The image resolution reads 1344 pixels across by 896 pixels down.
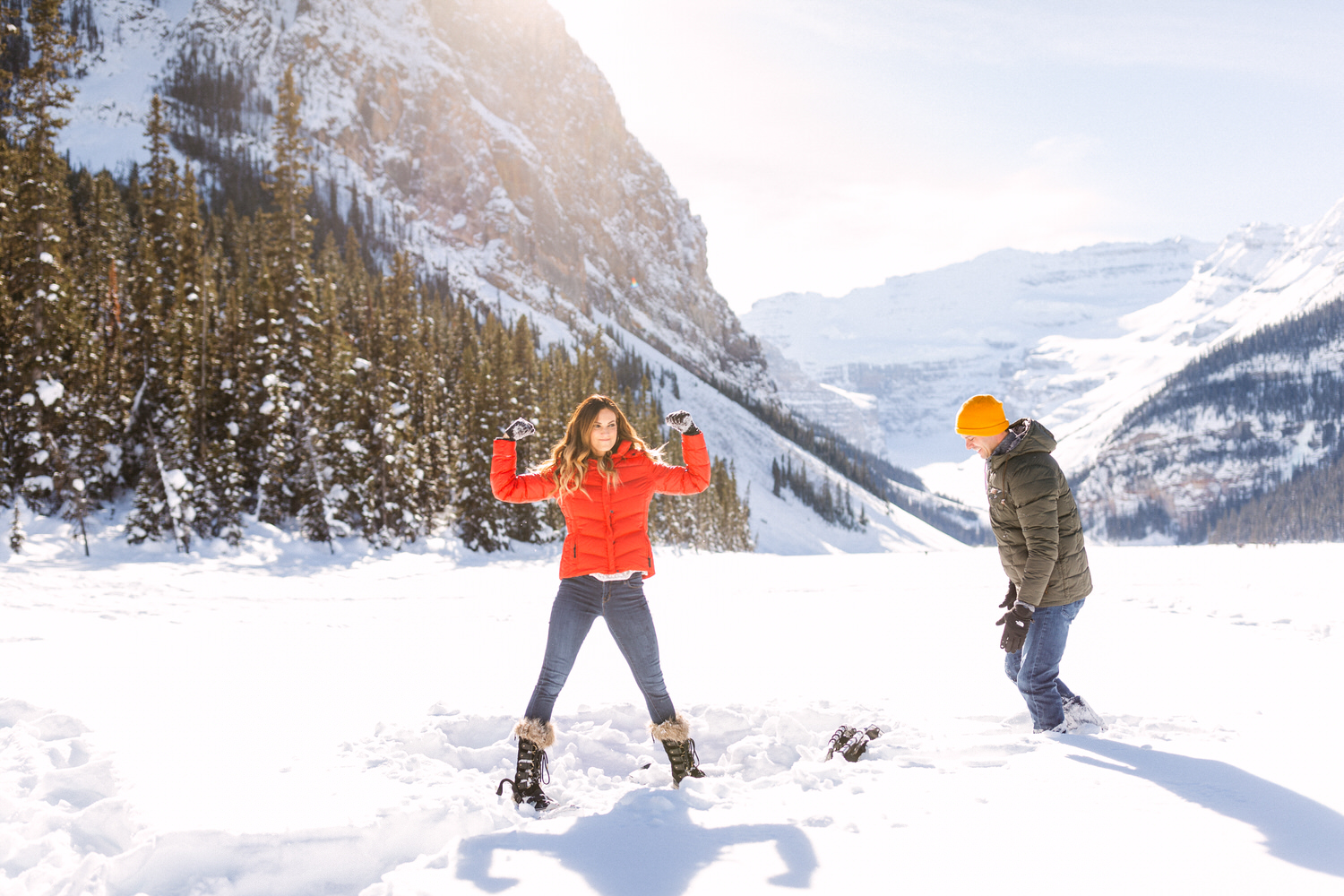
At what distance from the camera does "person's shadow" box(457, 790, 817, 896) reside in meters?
3.28

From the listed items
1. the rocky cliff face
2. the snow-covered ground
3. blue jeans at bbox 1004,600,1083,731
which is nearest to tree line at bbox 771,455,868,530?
the rocky cliff face

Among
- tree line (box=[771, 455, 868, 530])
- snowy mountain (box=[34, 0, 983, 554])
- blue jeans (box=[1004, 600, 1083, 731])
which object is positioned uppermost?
snowy mountain (box=[34, 0, 983, 554])

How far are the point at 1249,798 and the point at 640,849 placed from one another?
11.0ft

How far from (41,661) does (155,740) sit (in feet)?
9.47

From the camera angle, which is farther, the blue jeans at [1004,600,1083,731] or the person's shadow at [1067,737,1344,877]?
the blue jeans at [1004,600,1083,731]

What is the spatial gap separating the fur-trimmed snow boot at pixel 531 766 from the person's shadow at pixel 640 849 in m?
0.51

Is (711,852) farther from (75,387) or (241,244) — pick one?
(241,244)

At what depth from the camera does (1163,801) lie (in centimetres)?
391

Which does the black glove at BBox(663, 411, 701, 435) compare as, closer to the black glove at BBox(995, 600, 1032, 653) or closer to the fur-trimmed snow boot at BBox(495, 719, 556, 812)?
the fur-trimmed snow boot at BBox(495, 719, 556, 812)

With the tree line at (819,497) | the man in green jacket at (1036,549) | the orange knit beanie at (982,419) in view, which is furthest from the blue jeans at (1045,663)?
the tree line at (819,497)

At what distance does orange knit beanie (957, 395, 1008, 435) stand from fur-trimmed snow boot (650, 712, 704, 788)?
9.59ft

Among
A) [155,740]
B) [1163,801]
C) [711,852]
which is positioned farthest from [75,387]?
[1163,801]

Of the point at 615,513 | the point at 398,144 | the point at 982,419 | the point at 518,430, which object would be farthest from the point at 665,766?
the point at 398,144

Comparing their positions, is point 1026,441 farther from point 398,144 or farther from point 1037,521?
point 398,144
